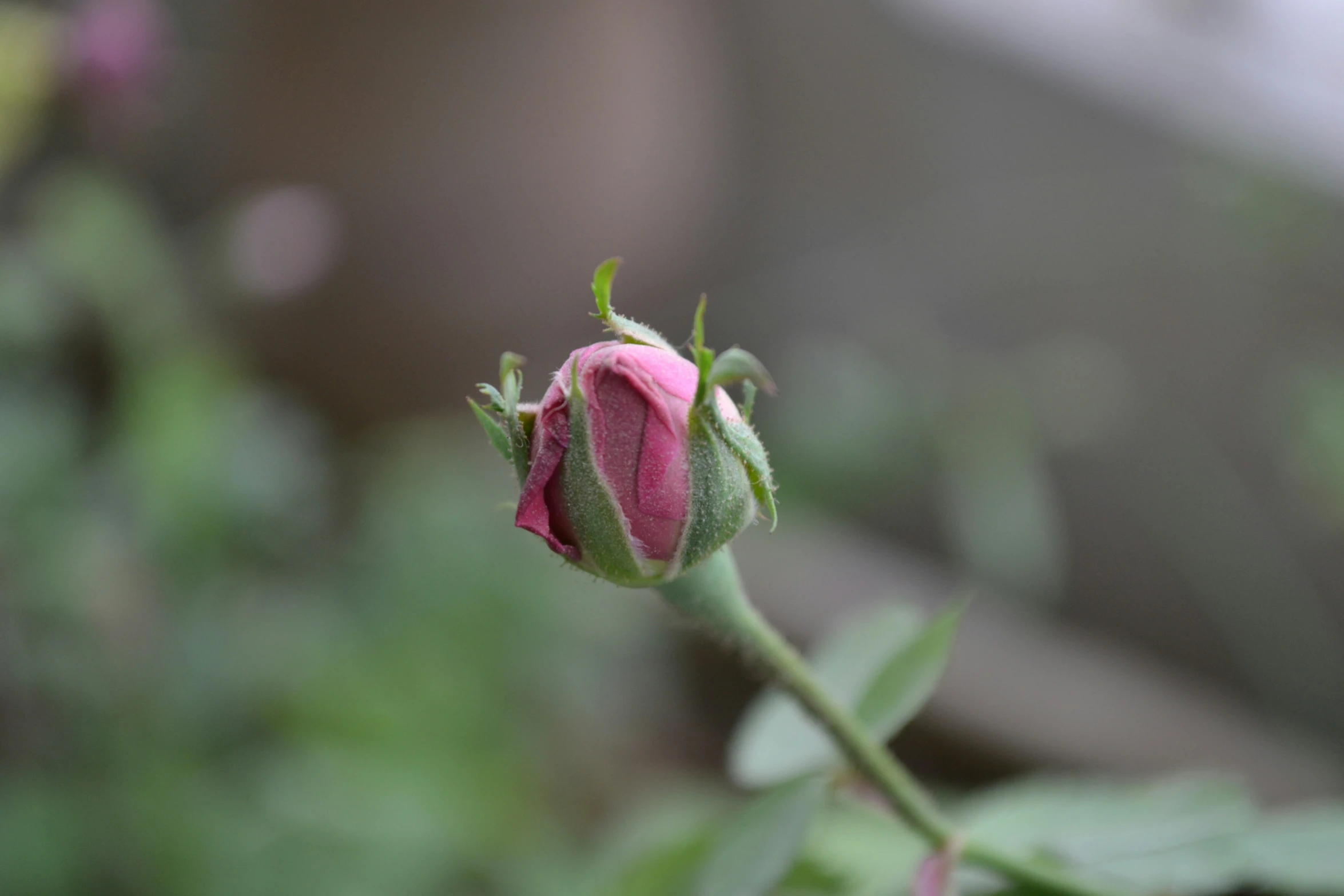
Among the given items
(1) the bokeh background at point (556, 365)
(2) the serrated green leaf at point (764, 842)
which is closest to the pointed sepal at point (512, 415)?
(2) the serrated green leaf at point (764, 842)

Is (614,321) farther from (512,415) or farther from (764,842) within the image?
(764,842)

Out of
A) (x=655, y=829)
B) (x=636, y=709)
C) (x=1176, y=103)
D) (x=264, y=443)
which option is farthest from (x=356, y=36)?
(x=1176, y=103)

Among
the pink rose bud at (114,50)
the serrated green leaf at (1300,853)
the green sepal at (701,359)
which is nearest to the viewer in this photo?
the green sepal at (701,359)

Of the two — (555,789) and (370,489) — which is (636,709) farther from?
(370,489)

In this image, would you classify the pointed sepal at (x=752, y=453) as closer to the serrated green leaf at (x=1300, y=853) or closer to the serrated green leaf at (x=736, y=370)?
the serrated green leaf at (x=736, y=370)

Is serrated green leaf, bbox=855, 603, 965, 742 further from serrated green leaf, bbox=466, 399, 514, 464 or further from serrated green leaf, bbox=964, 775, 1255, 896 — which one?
serrated green leaf, bbox=466, 399, 514, 464

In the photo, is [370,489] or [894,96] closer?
[370,489]
